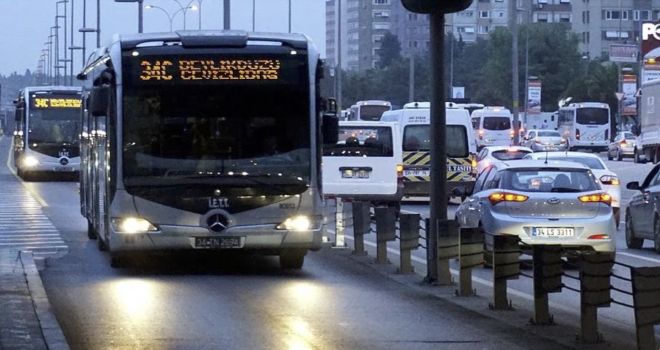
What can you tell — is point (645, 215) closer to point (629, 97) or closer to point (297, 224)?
point (297, 224)

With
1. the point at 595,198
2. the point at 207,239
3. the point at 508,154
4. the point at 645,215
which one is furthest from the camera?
the point at 508,154

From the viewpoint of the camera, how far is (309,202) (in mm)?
17391

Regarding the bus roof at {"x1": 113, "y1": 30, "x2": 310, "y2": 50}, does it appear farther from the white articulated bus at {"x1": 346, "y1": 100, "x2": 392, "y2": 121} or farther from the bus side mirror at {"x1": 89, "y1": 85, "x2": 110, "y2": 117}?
the white articulated bus at {"x1": 346, "y1": 100, "x2": 392, "y2": 121}

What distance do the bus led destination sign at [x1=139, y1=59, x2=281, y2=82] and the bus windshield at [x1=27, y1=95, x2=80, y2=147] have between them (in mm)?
33118

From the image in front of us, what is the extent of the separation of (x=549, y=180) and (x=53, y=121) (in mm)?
33041

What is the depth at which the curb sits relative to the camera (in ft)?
37.6

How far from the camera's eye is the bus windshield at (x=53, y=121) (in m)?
50.0

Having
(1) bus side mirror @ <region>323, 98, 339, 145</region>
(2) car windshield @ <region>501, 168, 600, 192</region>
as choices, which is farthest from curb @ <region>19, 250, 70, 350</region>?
(2) car windshield @ <region>501, 168, 600, 192</region>

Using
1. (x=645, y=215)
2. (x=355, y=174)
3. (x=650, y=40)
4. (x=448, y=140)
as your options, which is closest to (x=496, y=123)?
(x=650, y=40)

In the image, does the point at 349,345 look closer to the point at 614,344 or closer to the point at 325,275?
the point at 614,344

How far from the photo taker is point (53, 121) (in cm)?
5009

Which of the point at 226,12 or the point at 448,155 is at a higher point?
the point at 226,12

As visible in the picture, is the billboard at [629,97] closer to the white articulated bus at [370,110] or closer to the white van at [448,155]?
the white articulated bus at [370,110]

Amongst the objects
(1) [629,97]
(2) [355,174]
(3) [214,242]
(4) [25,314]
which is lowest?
(4) [25,314]
